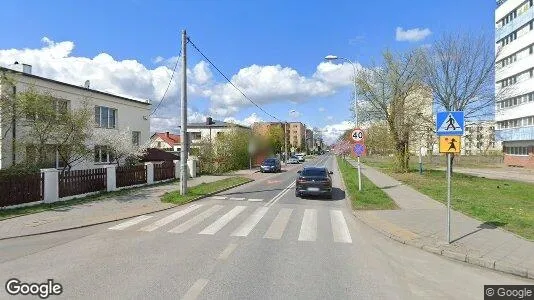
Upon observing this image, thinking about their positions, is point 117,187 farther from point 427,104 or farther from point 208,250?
point 427,104

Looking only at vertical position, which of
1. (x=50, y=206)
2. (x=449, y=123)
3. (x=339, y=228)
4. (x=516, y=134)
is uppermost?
(x=516, y=134)

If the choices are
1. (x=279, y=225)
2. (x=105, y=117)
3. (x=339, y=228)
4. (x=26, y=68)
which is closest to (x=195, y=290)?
(x=279, y=225)

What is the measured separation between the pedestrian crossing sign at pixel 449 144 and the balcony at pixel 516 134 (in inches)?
1743

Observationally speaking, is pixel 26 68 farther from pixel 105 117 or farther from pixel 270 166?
pixel 270 166

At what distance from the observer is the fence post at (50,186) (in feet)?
45.2

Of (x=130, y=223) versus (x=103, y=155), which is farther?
(x=103, y=155)

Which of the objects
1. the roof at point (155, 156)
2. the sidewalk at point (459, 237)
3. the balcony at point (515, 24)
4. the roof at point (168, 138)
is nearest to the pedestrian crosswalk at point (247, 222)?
the sidewalk at point (459, 237)

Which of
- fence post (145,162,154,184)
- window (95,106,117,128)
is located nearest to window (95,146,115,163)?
window (95,106,117,128)

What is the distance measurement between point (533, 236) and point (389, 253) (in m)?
3.77

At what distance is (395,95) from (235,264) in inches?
1079

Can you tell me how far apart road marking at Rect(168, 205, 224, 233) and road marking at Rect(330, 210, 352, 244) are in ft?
12.6

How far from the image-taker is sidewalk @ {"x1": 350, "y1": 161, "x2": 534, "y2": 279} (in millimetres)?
7071

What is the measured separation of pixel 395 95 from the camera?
102 feet

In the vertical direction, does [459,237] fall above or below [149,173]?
below
